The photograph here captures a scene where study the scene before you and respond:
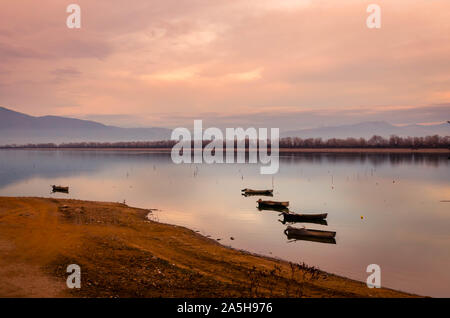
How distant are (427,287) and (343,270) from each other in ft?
15.1

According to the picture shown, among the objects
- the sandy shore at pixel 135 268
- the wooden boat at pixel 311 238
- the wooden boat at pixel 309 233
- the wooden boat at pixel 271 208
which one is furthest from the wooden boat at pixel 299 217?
the sandy shore at pixel 135 268

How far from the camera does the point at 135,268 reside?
14.9 metres

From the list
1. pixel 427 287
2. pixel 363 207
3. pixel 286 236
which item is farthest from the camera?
pixel 363 207

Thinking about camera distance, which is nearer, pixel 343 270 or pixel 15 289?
pixel 15 289

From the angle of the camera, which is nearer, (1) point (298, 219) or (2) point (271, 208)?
(1) point (298, 219)

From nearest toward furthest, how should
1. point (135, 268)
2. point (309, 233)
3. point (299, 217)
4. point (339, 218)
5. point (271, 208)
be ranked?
point (135, 268) < point (309, 233) < point (299, 217) < point (339, 218) < point (271, 208)

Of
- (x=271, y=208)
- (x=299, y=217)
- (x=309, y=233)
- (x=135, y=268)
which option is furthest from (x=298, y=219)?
(x=135, y=268)

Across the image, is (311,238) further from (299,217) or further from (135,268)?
(135,268)

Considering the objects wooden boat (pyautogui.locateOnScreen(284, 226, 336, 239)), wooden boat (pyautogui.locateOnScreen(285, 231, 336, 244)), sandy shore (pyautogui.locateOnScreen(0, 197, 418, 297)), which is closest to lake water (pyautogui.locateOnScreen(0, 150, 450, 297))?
wooden boat (pyautogui.locateOnScreen(285, 231, 336, 244))

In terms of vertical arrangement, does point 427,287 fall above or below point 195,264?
below

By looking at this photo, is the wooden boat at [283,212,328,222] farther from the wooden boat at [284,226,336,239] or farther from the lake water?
the wooden boat at [284,226,336,239]
